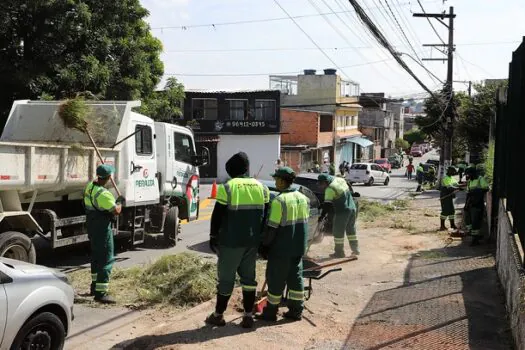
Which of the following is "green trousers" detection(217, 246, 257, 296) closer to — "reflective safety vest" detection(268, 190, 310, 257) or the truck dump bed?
"reflective safety vest" detection(268, 190, 310, 257)

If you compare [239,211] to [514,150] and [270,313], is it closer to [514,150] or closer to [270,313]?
[270,313]

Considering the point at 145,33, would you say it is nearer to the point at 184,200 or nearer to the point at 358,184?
the point at 184,200

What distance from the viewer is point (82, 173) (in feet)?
30.3

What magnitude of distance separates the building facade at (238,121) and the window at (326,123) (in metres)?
9.72

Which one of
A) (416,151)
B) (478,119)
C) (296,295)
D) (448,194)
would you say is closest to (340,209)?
(448,194)

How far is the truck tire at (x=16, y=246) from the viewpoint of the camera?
25.6 feet

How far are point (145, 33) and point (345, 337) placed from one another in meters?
16.3

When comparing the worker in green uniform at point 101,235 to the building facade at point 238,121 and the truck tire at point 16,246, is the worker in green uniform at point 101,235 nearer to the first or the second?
the truck tire at point 16,246

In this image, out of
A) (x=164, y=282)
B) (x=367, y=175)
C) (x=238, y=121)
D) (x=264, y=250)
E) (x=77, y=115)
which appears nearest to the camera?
(x=264, y=250)

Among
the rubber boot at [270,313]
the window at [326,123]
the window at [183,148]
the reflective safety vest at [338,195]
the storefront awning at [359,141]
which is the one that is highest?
the window at [326,123]

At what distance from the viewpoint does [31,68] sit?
14.4 meters

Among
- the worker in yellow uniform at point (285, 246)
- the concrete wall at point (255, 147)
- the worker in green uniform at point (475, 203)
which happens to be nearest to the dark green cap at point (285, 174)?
the worker in yellow uniform at point (285, 246)

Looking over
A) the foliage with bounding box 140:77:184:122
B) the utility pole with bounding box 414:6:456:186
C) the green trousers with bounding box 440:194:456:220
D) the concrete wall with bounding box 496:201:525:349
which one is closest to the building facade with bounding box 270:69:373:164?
the utility pole with bounding box 414:6:456:186

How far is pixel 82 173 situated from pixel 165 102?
470 inches
